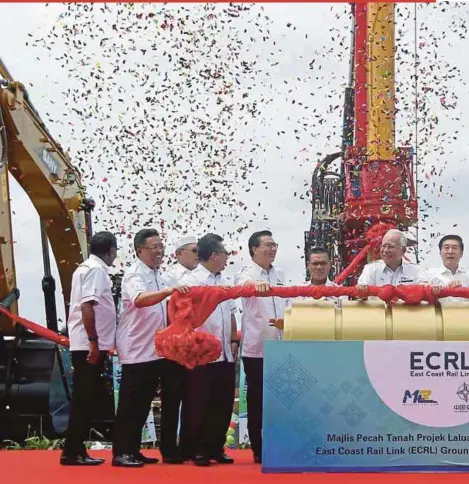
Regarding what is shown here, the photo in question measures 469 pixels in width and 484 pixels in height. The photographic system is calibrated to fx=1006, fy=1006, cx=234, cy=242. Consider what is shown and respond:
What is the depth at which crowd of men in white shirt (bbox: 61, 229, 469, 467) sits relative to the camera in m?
7.13

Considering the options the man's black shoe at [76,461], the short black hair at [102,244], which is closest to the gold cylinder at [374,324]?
the short black hair at [102,244]

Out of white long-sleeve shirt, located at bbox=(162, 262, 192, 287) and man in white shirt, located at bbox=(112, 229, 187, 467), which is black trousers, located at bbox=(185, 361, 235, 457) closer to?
man in white shirt, located at bbox=(112, 229, 187, 467)

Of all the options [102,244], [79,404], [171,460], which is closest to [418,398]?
[171,460]

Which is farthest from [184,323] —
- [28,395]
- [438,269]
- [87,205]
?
[87,205]

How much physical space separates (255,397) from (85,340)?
1.31 meters

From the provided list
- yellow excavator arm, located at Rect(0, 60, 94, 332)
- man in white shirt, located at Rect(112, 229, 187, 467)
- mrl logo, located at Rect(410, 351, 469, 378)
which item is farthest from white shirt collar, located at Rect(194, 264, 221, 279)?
yellow excavator arm, located at Rect(0, 60, 94, 332)

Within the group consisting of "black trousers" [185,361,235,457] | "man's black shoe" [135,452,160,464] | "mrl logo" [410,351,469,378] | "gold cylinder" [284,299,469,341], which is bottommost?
"man's black shoe" [135,452,160,464]

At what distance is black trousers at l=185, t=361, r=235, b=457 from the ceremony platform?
0.20 meters

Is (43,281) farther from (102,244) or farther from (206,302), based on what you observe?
(206,302)

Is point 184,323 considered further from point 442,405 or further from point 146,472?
point 442,405

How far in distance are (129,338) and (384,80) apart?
9650 millimetres

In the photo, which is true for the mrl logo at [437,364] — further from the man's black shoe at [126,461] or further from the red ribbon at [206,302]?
the man's black shoe at [126,461]

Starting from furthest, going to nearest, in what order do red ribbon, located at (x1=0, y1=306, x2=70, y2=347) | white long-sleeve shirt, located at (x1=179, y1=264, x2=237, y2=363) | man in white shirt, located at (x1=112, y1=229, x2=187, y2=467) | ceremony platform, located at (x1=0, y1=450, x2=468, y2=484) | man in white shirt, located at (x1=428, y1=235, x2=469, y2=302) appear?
1. red ribbon, located at (x1=0, y1=306, x2=70, y2=347)
2. man in white shirt, located at (x1=428, y1=235, x2=469, y2=302)
3. white long-sleeve shirt, located at (x1=179, y1=264, x2=237, y2=363)
4. man in white shirt, located at (x1=112, y1=229, x2=187, y2=467)
5. ceremony platform, located at (x1=0, y1=450, x2=468, y2=484)

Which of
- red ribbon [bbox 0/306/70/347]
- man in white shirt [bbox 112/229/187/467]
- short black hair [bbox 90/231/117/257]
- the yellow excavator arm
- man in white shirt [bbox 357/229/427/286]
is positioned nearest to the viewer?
man in white shirt [bbox 112/229/187/467]
